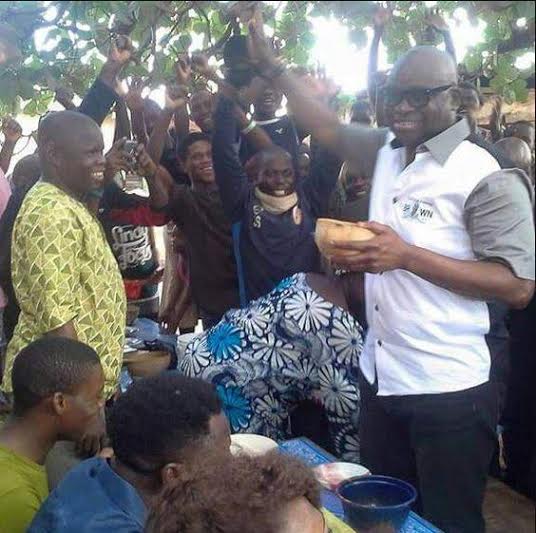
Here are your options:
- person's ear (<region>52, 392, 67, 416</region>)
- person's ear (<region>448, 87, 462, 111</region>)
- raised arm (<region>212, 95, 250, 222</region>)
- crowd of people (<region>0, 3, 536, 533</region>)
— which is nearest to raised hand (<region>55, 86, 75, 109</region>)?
crowd of people (<region>0, 3, 536, 533</region>)

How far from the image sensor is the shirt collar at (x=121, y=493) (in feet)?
5.40

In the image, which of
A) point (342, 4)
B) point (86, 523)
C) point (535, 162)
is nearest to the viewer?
point (342, 4)

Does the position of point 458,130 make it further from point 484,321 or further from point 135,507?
point 135,507

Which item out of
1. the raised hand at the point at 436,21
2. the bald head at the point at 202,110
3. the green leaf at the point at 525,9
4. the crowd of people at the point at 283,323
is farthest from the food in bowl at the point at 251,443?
the bald head at the point at 202,110

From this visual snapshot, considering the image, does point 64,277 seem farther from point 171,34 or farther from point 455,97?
point 455,97

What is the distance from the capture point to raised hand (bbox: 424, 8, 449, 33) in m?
1.60

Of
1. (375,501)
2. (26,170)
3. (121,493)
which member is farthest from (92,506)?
(26,170)

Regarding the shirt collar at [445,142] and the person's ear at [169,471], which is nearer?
the person's ear at [169,471]

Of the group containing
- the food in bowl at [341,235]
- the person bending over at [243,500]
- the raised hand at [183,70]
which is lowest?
the person bending over at [243,500]

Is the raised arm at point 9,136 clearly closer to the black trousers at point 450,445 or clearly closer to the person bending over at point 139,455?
the person bending over at point 139,455

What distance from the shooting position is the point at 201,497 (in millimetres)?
1183

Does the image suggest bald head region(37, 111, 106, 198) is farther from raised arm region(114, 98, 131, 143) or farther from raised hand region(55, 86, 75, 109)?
raised arm region(114, 98, 131, 143)

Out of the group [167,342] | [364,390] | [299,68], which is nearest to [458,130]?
[299,68]

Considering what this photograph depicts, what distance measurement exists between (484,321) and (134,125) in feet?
6.53
